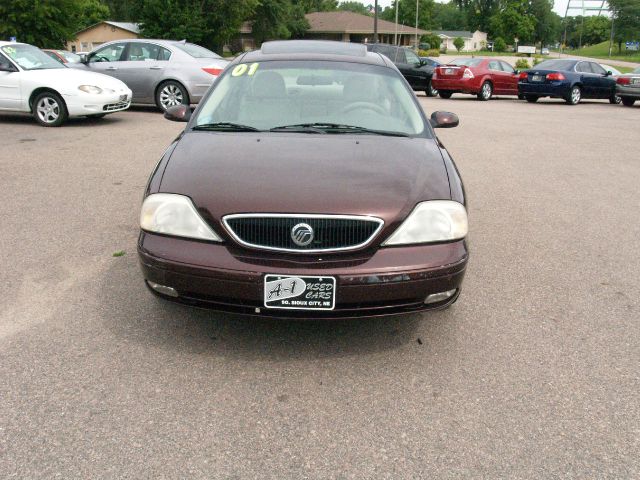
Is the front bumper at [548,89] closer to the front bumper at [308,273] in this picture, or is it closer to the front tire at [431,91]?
the front tire at [431,91]

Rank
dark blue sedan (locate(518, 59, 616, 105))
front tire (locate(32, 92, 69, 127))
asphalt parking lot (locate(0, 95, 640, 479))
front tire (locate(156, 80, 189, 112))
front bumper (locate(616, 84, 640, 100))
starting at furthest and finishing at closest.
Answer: dark blue sedan (locate(518, 59, 616, 105)), front bumper (locate(616, 84, 640, 100)), front tire (locate(156, 80, 189, 112)), front tire (locate(32, 92, 69, 127)), asphalt parking lot (locate(0, 95, 640, 479))

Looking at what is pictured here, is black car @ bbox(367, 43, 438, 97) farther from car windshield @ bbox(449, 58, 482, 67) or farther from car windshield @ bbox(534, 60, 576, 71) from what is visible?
car windshield @ bbox(534, 60, 576, 71)

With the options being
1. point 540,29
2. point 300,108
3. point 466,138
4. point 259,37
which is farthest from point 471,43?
point 300,108

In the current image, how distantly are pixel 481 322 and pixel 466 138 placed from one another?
8524 mm

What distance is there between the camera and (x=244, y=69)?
4680mm

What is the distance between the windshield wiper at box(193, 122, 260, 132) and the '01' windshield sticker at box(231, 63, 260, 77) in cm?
68

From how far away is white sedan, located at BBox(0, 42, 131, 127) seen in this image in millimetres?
11258

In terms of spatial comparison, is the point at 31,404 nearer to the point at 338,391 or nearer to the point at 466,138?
the point at 338,391

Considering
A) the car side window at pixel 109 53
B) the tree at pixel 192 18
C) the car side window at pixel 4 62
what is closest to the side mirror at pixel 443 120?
the car side window at pixel 4 62

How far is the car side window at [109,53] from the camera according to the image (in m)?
14.2

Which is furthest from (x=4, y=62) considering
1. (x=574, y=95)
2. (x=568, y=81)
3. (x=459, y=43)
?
(x=459, y=43)

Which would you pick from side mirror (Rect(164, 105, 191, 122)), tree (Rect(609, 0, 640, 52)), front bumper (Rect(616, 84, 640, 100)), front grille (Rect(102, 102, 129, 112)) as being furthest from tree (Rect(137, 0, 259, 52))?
tree (Rect(609, 0, 640, 52))

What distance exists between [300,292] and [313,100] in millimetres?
1802

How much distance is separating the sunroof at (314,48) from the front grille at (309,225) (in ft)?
7.45
